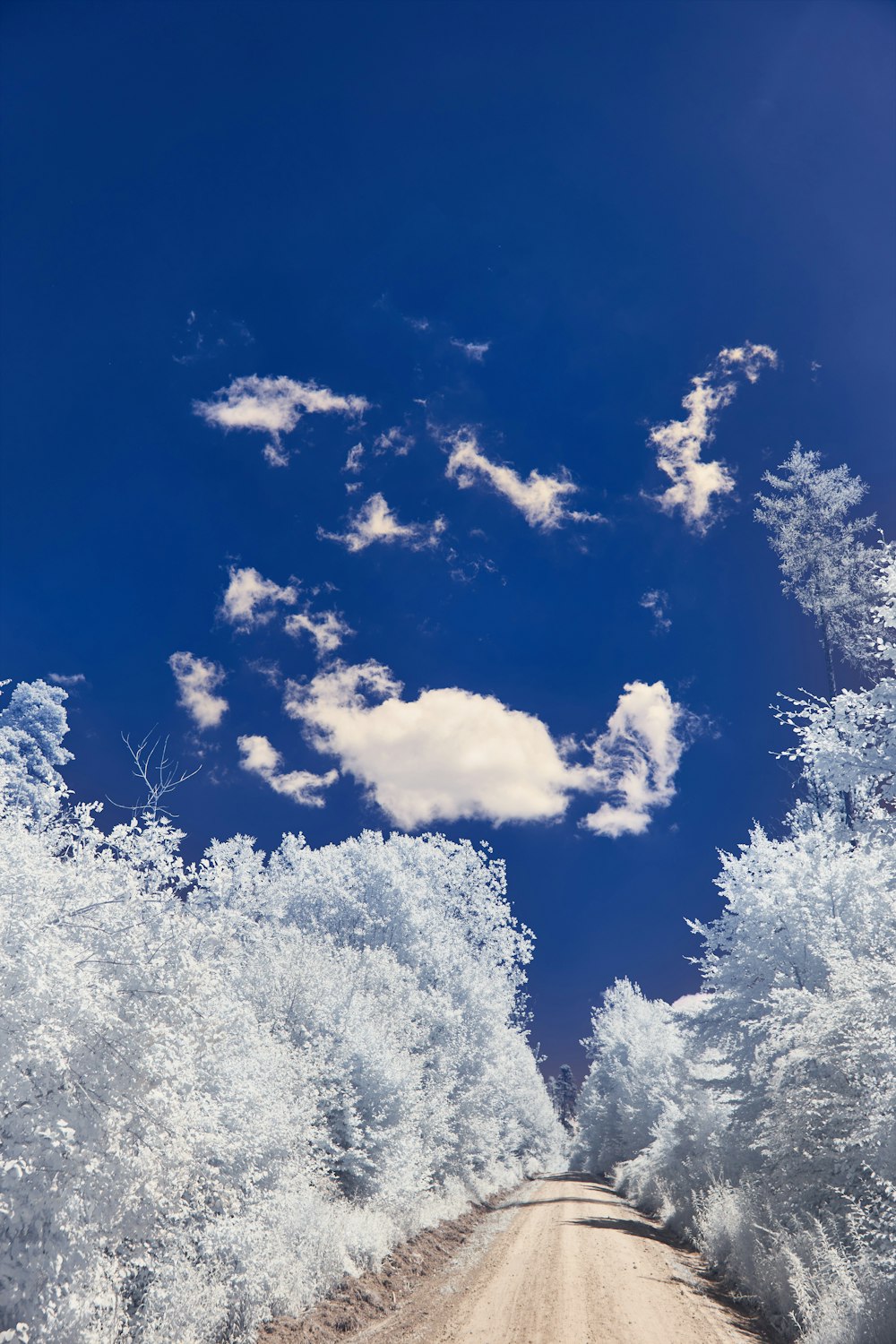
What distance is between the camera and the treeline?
10.7 meters

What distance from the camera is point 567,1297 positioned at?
12.8 meters

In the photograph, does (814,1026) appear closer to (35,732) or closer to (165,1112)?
(165,1112)

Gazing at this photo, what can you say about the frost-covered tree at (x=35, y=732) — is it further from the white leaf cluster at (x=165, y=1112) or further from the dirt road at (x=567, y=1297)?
the dirt road at (x=567, y=1297)

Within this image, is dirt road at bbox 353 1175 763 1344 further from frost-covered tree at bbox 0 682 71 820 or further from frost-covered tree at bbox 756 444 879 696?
frost-covered tree at bbox 0 682 71 820

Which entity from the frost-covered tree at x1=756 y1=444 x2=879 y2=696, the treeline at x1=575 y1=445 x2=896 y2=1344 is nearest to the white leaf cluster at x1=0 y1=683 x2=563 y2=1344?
the treeline at x1=575 y1=445 x2=896 y2=1344

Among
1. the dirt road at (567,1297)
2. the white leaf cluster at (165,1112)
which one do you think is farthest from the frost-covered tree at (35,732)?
the dirt road at (567,1297)

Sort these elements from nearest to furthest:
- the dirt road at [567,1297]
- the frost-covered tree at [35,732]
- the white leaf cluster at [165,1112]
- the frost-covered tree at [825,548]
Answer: the white leaf cluster at [165,1112]
the dirt road at [567,1297]
the frost-covered tree at [825,548]
the frost-covered tree at [35,732]

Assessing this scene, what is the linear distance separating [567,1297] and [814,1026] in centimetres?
656

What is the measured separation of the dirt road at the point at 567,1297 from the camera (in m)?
10.6

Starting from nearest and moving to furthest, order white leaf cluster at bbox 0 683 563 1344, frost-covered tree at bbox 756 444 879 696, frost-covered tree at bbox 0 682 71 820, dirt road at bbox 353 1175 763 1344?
white leaf cluster at bbox 0 683 563 1344
dirt road at bbox 353 1175 763 1344
frost-covered tree at bbox 756 444 879 696
frost-covered tree at bbox 0 682 71 820

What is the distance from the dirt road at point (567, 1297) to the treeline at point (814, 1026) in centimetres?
122

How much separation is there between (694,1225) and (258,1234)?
15.5 m

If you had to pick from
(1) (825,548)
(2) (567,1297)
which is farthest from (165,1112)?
(1) (825,548)

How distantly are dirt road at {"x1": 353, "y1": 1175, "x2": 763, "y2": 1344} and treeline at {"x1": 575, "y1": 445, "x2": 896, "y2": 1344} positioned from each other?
122cm
